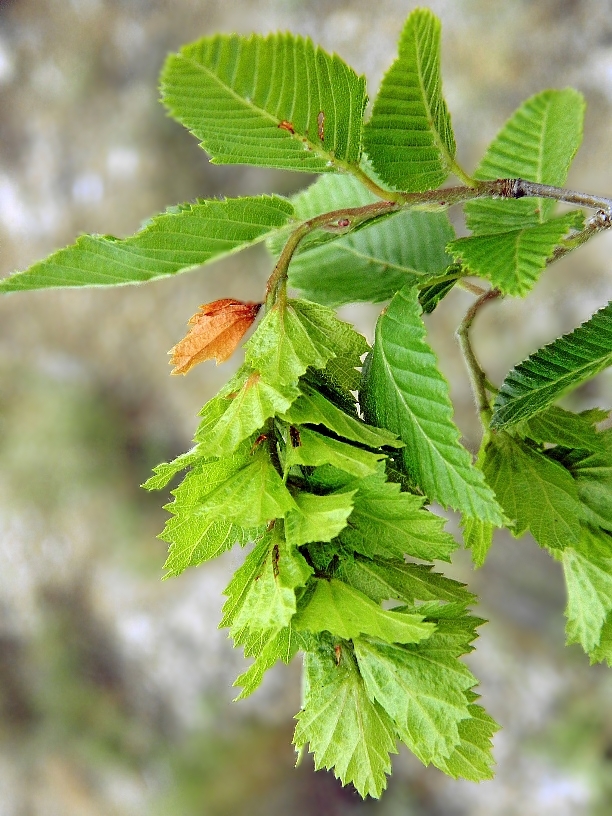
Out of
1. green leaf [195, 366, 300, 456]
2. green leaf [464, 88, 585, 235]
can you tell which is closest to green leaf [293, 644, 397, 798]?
green leaf [195, 366, 300, 456]

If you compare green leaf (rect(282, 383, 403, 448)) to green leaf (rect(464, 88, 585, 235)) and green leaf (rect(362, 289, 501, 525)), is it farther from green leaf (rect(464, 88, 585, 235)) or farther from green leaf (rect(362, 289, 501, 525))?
green leaf (rect(464, 88, 585, 235))

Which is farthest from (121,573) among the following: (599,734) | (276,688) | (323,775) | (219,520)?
(219,520)

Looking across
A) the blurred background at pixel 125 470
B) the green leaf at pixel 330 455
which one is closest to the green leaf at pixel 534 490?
the green leaf at pixel 330 455

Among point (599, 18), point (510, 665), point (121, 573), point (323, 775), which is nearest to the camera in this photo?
point (599, 18)

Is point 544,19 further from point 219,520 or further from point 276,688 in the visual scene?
point 276,688

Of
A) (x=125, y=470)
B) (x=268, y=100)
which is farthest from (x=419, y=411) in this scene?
(x=125, y=470)

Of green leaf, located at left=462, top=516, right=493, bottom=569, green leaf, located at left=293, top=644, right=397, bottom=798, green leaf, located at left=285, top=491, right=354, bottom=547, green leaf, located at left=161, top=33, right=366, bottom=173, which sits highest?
green leaf, located at left=161, top=33, right=366, bottom=173
